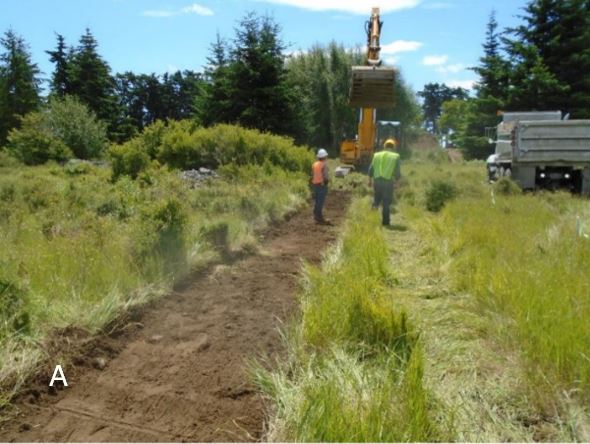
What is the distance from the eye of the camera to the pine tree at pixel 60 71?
46.6 m

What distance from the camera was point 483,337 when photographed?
4539mm

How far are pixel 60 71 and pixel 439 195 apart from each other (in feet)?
144

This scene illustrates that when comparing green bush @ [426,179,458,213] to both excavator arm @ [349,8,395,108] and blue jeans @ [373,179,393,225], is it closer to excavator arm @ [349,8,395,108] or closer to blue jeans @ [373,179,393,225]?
blue jeans @ [373,179,393,225]

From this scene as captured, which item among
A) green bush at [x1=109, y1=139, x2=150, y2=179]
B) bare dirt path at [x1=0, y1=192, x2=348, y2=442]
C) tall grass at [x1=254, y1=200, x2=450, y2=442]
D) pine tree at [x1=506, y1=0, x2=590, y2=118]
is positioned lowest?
bare dirt path at [x1=0, y1=192, x2=348, y2=442]

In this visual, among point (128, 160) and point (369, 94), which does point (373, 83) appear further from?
point (128, 160)

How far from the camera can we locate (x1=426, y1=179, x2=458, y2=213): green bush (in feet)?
42.7

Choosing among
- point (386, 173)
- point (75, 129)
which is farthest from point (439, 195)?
point (75, 129)

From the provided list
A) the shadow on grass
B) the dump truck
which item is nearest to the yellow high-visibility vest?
the shadow on grass

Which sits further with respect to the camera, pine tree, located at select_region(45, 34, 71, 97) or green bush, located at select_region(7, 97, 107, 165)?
pine tree, located at select_region(45, 34, 71, 97)

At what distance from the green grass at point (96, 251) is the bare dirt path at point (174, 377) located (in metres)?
0.30

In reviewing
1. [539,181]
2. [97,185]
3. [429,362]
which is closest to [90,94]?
[97,185]

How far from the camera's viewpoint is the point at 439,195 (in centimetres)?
1316

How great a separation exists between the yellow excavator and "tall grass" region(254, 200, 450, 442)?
44.8 ft

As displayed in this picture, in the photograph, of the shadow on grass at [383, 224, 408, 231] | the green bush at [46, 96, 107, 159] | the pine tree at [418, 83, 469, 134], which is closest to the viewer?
the shadow on grass at [383, 224, 408, 231]
